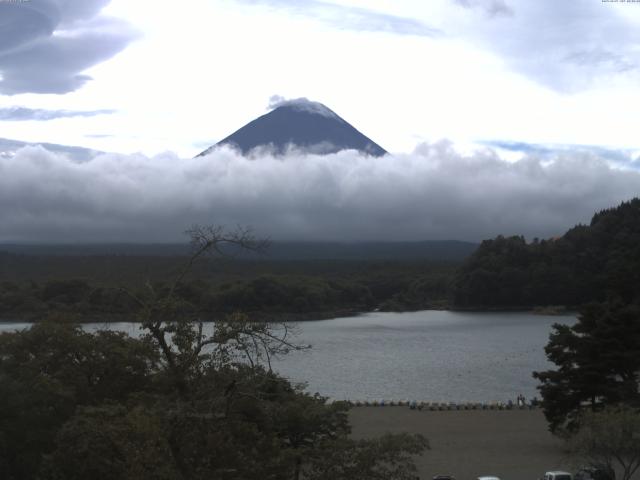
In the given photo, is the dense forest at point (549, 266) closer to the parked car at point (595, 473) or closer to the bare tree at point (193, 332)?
the parked car at point (595, 473)

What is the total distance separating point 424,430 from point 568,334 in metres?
4.06

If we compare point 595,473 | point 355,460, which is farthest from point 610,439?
point 355,460

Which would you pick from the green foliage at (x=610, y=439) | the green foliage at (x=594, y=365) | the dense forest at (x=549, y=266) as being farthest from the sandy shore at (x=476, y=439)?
the dense forest at (x=549, y=266)

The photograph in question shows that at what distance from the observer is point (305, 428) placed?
36.5 ft

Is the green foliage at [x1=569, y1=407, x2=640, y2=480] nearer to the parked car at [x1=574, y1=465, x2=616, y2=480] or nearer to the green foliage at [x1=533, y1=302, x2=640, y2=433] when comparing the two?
the parked car at [x1=574, y1=465, x2=616, y2=480]

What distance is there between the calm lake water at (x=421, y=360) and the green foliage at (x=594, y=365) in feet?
21.8

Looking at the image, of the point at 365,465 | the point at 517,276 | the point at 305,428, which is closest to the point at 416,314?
the point at 517,276

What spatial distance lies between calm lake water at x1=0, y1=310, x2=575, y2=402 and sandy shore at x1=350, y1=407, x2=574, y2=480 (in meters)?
3.06

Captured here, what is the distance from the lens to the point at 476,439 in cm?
1570

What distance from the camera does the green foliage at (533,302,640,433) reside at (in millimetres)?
13938

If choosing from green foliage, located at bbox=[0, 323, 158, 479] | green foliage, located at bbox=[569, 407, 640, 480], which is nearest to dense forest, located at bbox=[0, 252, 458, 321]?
green foliage, located at bbox=[0, 323, 158, 479]

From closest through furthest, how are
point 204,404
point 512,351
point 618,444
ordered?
point 204,404 → point 618,444 → point 512,351

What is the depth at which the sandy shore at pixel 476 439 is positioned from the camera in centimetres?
1262

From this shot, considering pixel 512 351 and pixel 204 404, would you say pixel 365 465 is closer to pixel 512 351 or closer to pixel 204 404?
pixel 204 404
